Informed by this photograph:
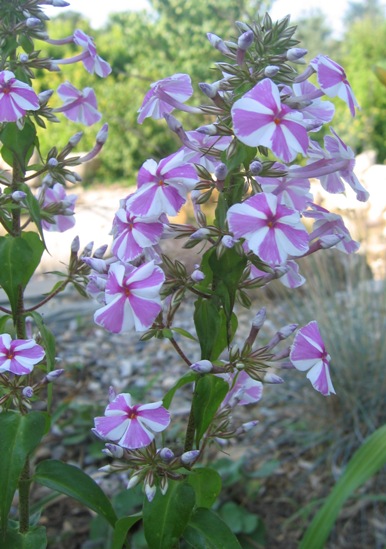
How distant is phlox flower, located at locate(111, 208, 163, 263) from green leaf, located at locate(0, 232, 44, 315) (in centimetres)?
27

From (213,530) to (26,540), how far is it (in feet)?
1.08

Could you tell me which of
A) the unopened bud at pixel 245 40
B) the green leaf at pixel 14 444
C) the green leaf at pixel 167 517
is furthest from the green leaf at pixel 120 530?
the unopened bud at pixel 245 40

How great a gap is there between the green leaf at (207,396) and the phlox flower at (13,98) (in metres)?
0.47

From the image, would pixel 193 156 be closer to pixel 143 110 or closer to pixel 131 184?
pixel 143 110

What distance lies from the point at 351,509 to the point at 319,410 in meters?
0.48

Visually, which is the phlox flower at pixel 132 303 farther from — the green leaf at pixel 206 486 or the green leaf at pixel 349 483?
the green leaf at pixel 349 483

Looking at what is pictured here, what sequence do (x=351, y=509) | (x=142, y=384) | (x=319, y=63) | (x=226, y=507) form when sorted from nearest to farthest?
(x=319, y=63)
(x=226, y=507)
(x=351, y=509)
(x=142, y=384)

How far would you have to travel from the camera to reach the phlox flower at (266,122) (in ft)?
2.66

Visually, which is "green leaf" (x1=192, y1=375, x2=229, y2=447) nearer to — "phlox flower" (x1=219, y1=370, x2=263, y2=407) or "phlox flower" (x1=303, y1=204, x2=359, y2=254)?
"phlox flower" (x1=219, y1=370, x2=263, y2=407)

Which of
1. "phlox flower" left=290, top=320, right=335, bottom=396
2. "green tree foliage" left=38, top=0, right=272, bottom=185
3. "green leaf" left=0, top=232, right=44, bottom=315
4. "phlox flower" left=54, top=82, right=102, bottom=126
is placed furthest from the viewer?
"green tree foliage" left=38, top=0, right=272, bottom=185

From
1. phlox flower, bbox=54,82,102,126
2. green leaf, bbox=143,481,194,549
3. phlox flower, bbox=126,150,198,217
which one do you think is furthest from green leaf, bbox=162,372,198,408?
phlox flower, bbox=54,82,102,126

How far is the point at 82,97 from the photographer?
1265mm

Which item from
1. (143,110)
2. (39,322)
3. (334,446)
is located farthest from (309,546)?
(334,446)

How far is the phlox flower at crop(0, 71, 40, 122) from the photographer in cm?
102
